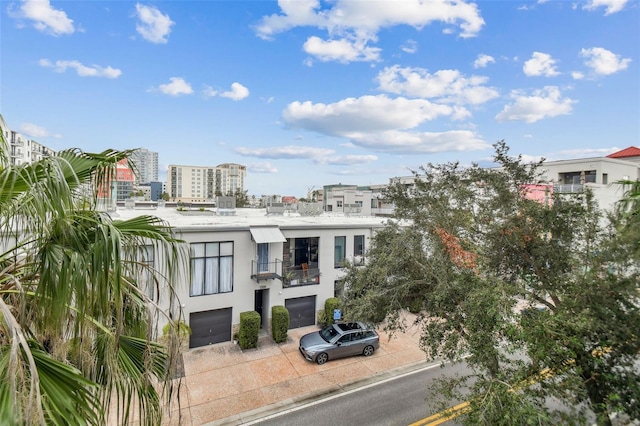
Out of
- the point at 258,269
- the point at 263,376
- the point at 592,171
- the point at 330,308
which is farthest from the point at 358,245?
the point at 592,171

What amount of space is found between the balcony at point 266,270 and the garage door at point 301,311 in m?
1.91

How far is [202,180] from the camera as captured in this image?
13288 centimetres

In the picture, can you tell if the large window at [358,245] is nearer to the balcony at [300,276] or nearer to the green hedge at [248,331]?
the balcony at [300,276]

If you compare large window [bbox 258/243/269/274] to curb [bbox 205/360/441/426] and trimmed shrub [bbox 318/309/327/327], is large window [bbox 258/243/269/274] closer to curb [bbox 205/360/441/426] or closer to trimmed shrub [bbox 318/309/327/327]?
trimmed shrub [bbox 318/309/327/327]

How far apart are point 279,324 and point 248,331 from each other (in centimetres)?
154

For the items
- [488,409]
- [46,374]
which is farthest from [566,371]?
[46,374]

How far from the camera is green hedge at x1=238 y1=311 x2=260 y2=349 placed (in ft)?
48.5

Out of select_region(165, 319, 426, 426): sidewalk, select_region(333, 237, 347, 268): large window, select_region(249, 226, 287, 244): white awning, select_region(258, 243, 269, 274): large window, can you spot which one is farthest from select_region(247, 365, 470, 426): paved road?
select_region(333, 237, 347, 268): large window

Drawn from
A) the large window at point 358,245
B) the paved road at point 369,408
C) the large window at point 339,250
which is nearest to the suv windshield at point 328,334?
the paved road at point 369,408

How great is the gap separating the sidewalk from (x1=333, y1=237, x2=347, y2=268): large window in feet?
15.2

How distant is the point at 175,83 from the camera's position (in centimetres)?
1702

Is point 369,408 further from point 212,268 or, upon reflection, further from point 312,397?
point 212,268

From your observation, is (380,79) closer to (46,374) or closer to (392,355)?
(392,355)

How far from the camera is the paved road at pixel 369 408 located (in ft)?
33.3
